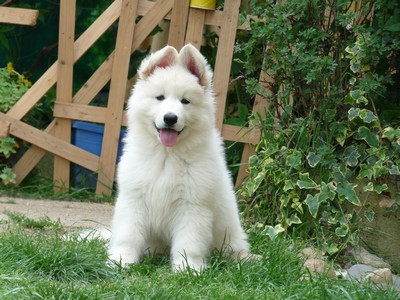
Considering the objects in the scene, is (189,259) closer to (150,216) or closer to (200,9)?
(150,216)

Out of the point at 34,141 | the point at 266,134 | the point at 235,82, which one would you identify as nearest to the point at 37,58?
the point at 34,141

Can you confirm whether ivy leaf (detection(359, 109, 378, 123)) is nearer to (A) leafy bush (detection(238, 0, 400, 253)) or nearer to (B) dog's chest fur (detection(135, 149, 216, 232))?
(A) leafy bush (detection(238, 0, 400, 253))

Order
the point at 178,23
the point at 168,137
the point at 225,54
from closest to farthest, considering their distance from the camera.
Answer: the point at 168,137
the point at 225,54
the point at 178,23

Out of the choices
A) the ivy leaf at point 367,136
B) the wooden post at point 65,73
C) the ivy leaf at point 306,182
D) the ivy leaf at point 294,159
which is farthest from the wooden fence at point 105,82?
the ivy leaf at point 367,136

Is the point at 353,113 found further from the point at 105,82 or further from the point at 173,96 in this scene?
the point at 105,82

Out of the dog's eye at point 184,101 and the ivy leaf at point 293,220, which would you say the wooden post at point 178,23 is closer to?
the ivy leaf at point 293,220

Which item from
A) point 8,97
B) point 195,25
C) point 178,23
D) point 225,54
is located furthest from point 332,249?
point 8,97

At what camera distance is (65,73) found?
26.2 ft

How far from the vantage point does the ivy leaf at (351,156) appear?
20.2ft

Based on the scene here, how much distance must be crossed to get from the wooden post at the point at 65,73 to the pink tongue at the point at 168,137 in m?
3.09

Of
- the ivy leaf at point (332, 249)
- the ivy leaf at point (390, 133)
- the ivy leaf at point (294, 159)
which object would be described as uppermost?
the ivy leaf at point (390, 133)

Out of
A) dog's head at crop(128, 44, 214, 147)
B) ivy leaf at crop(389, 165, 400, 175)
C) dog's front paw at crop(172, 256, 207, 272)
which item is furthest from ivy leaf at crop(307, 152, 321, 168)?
dog's front paw at crop(172, 256, 207, 272)

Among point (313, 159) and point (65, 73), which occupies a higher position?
point (65, 73)

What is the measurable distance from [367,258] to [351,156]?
775 millimetres
